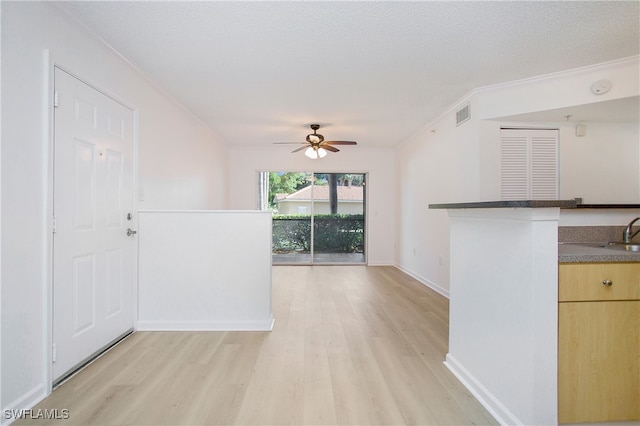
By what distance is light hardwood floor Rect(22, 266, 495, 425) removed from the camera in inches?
61.2

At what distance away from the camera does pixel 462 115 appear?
11.1 ft

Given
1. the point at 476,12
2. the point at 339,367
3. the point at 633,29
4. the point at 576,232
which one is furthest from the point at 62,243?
the point at 633,29

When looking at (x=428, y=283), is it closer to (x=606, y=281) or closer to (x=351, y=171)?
(x=351, y=171)

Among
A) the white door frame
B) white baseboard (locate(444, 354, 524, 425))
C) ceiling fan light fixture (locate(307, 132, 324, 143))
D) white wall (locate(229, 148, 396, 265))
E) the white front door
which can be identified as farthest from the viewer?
white wall (locate(229, 148, 396, 265))

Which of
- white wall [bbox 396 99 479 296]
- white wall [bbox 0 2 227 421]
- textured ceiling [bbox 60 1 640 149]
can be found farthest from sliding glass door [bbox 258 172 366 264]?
white wall [bbox 0 2 227 421]

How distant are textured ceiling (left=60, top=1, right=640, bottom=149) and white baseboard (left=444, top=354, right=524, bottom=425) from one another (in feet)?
7.64

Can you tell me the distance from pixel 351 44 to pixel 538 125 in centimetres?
241

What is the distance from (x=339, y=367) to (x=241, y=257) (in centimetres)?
131

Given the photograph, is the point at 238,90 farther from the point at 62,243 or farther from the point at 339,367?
the point at 339,367

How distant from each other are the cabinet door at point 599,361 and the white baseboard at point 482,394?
0.22 meters

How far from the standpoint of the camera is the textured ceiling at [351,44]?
1.84m

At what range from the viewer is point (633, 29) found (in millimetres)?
2039

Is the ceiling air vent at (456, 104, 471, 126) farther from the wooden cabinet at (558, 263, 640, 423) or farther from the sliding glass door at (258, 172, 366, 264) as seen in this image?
the sliding glass door at (258, 172, 366, 264)

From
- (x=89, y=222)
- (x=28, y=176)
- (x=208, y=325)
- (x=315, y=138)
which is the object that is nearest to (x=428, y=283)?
(x=315, y=138)
